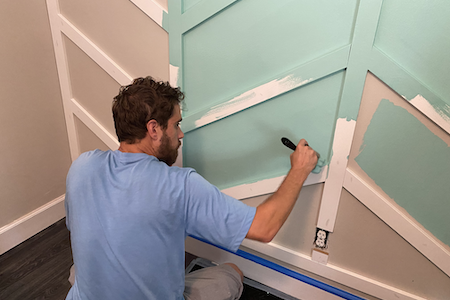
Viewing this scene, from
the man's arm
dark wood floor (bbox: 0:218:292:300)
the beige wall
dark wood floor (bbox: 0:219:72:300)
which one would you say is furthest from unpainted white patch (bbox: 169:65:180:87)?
dark wood floor (bbox: 0:219:72:300)

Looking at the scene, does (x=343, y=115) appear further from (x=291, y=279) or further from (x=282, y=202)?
(x=291, y=279)

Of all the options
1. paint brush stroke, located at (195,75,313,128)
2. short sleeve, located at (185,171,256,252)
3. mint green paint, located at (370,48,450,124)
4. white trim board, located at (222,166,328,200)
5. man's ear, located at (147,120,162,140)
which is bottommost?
short sleeve, located at (185,171,256,252)

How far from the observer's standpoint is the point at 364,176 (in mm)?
1180

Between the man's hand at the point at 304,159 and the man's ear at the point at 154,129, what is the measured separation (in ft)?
1.72

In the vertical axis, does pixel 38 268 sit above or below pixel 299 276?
below

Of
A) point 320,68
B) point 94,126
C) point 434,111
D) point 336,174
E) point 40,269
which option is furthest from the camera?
point 94,126

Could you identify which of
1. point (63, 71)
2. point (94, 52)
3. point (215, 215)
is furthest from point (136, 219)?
point (63, 71)

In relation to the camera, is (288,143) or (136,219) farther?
(288,143)

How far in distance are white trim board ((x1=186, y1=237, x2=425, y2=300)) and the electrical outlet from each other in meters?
0.11

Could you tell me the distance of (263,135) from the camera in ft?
4.29

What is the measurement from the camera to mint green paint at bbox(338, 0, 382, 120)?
3.21 feet

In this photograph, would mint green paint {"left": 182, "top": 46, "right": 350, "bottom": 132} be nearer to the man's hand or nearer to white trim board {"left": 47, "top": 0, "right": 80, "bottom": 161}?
the man's hand

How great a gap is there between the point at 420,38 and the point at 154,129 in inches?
37.0

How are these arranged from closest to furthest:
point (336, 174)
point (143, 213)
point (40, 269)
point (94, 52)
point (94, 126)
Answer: point (143, 213) < point (336, 174) < point (94, 52) < point (40, 269) < point (94, 126)
